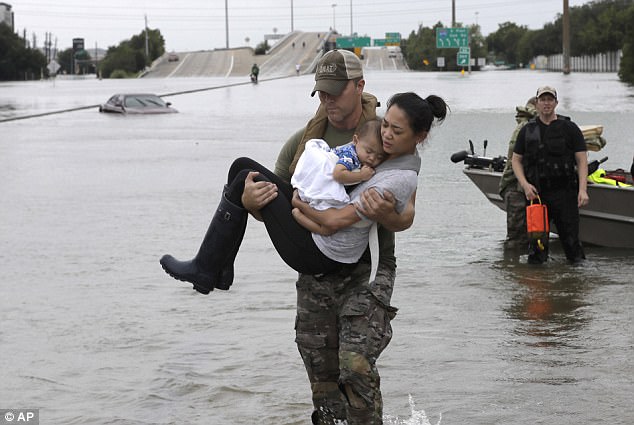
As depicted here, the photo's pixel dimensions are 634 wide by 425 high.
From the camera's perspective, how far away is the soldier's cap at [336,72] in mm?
5082

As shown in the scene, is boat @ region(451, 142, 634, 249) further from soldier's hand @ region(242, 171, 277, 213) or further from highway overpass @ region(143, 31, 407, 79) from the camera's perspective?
highway overpass @ region(143, 31, 407, 79)

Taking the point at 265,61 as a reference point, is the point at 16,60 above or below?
above

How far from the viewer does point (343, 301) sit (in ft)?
17.0

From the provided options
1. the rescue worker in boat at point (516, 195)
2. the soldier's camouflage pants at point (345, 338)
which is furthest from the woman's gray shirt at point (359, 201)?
the rescue worker in boat at point (516, 195)

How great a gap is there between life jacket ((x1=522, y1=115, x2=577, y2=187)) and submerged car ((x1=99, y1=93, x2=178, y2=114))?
109 ft

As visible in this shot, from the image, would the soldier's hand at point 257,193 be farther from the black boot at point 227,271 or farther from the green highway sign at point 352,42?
the green highway sign at point 352,42

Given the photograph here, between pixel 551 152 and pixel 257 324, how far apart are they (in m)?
3.07

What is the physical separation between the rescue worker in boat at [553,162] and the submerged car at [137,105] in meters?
33.2

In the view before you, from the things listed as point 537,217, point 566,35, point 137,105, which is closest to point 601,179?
point 537,217

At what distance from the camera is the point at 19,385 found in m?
7.37

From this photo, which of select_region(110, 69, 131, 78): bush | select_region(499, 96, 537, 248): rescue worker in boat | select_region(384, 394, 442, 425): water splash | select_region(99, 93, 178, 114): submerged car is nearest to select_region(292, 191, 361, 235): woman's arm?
select_region(384, 394, 442, 425): water splash

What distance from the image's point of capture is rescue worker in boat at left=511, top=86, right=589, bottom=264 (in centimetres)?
1036

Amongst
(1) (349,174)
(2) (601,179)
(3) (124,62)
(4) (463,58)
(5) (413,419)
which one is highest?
(3) (124,62)

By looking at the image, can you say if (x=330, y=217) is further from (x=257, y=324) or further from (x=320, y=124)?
(x=257, y=324)
